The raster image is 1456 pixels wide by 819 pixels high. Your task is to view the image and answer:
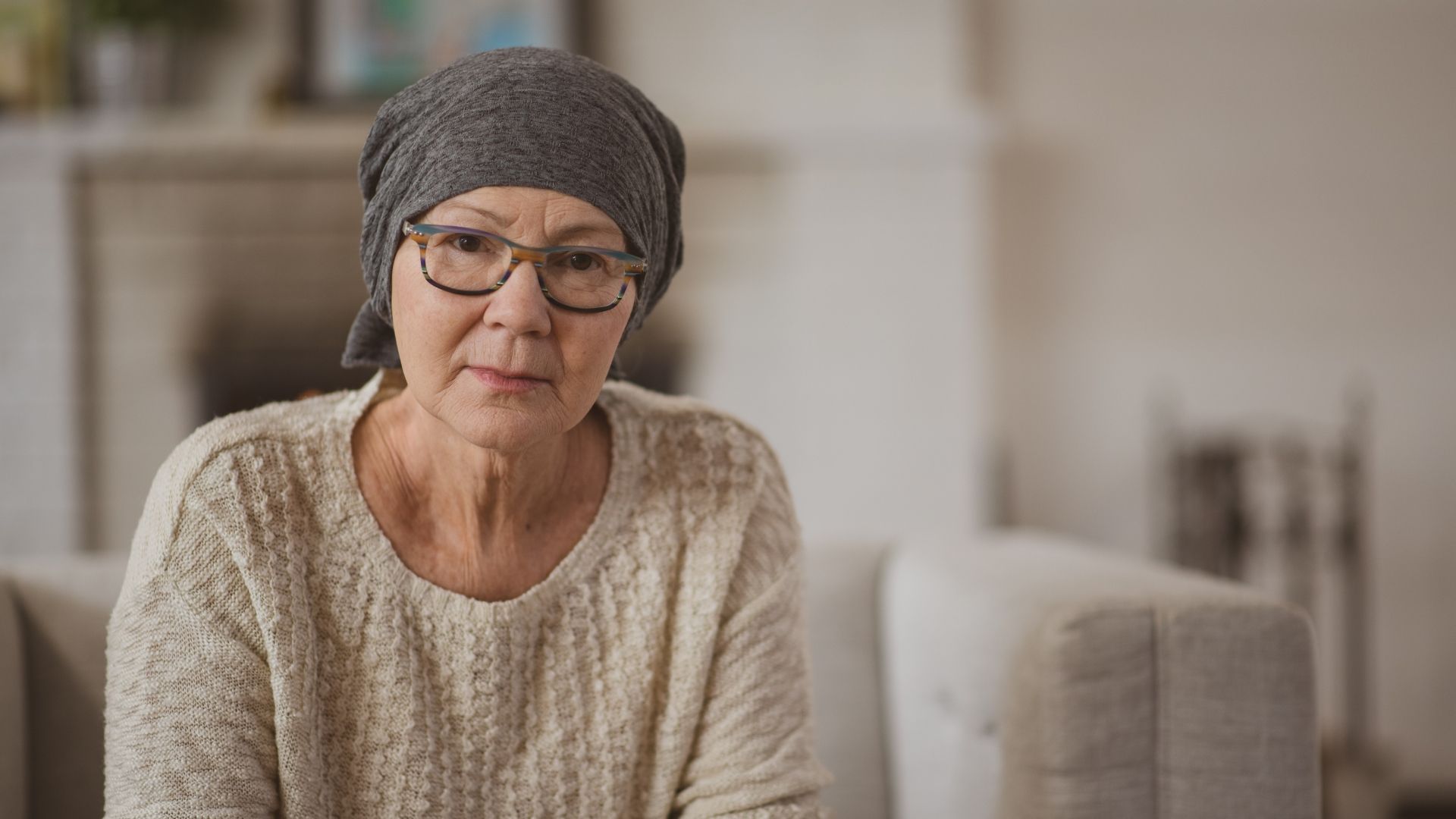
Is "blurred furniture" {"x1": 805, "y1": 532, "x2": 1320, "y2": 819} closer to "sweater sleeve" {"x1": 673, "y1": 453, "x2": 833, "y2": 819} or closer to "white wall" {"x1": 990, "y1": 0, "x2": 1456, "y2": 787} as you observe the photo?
"sweater sleeve" {"x1": 673, "y1": 453, "x2": 833, "y2": 819}

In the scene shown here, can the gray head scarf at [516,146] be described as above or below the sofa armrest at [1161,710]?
above

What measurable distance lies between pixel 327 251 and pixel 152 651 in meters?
2.17

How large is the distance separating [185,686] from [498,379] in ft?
0.96

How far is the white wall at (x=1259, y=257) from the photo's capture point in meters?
2.98

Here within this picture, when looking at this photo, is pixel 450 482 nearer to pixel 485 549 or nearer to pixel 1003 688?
pixel 485 549

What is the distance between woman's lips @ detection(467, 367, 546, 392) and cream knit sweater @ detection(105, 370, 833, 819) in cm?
16

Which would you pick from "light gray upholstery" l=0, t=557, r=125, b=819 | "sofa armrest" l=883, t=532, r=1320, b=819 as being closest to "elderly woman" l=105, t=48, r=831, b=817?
"sofa armrest" l=883, t=532, r=1320, b=819

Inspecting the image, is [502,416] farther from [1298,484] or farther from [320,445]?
[1298,484]

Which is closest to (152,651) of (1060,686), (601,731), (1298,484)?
(601,731)

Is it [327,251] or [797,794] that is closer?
[797,794]

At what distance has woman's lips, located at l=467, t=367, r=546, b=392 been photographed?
81cm

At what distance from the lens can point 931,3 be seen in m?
2.90

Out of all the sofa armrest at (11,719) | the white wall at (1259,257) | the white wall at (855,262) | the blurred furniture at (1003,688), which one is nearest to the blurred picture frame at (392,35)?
the white wall at (855,262)

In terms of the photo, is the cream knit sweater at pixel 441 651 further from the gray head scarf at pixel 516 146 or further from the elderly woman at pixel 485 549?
the gray head scarf at pixel 516 146
